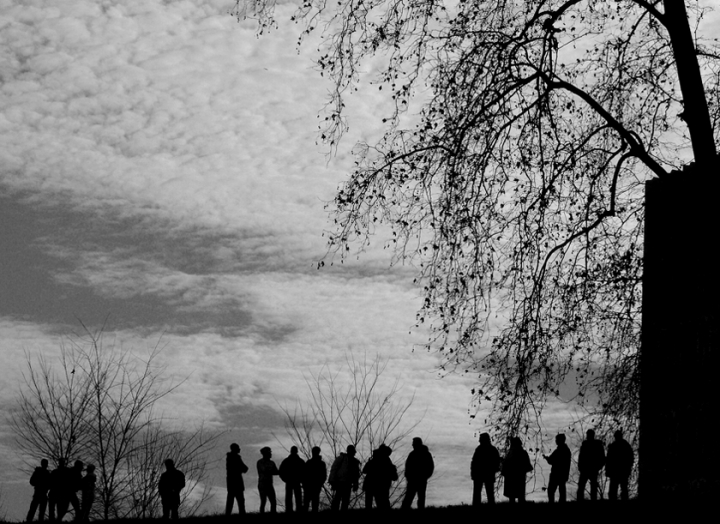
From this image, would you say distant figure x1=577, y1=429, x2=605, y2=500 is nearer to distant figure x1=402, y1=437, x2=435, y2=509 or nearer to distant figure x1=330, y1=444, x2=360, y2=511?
distant figure x1=402, y1=437, x2=435, y2=509

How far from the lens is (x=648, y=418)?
16.4 metres

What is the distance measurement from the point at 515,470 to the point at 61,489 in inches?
388

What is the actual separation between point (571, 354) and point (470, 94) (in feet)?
16.7

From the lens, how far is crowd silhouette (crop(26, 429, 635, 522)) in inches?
755

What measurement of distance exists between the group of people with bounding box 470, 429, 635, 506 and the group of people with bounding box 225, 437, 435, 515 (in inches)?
40.1

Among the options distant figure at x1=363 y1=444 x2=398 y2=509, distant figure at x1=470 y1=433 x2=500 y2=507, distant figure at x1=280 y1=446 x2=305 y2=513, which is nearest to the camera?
distant figure at x1=470 y1=433 x2=500 y2=507

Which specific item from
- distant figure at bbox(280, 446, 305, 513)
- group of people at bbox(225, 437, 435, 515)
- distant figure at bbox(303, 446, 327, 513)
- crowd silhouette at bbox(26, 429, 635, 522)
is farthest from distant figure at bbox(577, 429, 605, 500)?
distant figure at bbox(280, 446, 305, 513)

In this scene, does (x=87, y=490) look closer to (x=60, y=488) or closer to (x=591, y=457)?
(x=60, y=488)

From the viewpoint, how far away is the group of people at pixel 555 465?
19.2 metres

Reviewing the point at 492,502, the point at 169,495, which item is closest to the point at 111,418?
the point at 169,495

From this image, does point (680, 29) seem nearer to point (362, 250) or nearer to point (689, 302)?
point (689, 302)

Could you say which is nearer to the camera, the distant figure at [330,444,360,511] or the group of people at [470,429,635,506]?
the group of people at [470,429,635,506]

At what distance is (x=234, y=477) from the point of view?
70.0 feet

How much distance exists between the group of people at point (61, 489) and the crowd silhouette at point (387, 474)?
2 centimetres
